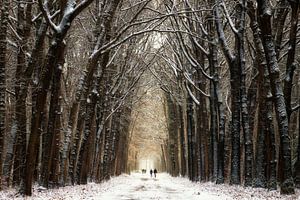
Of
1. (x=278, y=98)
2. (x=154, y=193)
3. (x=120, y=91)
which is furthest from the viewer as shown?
(x=120, y=91)

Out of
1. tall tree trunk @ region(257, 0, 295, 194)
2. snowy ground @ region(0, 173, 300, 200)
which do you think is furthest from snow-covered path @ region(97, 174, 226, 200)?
tall tree trunk @ region(257, 0, 295, 194)

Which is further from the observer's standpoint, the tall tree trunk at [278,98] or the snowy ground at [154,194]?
the snowy ground at [154,194]

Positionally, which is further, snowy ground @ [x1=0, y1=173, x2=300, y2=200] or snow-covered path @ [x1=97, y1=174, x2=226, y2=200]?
snow-covered path @ [x1=97, y1=174, x2=226, y2=200]

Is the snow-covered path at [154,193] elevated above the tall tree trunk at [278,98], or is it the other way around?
the tall tree trunk at [278,98]

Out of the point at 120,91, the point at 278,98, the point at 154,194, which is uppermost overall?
the point at 120,91

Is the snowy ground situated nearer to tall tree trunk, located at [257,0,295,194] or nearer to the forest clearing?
the forest clearing

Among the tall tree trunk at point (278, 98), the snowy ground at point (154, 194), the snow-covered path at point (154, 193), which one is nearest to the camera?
the tall tree trunk at point (278, 98)

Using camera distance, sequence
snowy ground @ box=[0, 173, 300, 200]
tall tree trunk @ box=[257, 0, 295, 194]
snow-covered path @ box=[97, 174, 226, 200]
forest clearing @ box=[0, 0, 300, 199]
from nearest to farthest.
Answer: tall tree trunk @ box=[257, 0, 295, 194]
snowy ground @ box=[0, 173, 300, 200]
forest clearing @ box=[0, 0, 300, 199]
snow-covered path @ box=[97, 174, 226, 200]

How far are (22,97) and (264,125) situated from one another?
368 inches

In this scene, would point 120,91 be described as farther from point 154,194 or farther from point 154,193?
point 154,194

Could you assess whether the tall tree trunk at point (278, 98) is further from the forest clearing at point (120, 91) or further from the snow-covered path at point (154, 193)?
the snow-covered path at point (154, 193)

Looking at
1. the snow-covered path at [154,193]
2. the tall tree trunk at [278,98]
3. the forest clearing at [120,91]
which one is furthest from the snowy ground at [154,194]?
the tall tree trunk at [278,98]

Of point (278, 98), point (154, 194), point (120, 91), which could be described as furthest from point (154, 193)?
point (120, 91)

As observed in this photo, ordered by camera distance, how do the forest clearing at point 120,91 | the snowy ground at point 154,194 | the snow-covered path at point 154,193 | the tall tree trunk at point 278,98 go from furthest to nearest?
the snow-covered path at point 154,193
the forest clearing at point 120,91
the snowy ground at point 154,194
the tall tree trunk at point 278,98
